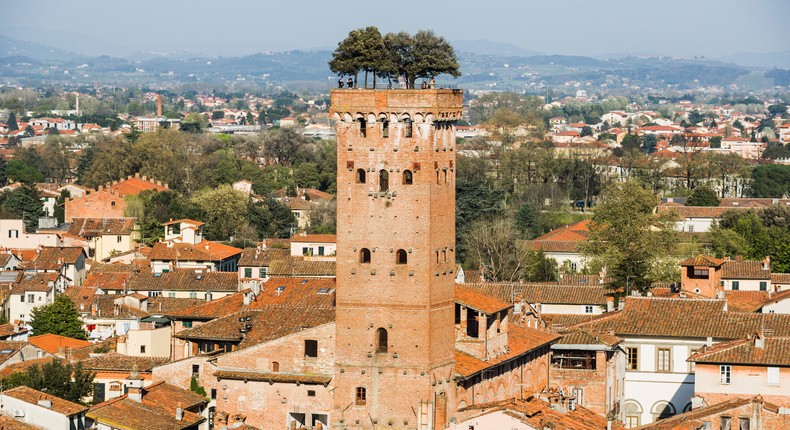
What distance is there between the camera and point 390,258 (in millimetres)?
40094

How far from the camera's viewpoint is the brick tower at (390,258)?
39781 millimetres

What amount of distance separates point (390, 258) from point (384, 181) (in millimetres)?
1535

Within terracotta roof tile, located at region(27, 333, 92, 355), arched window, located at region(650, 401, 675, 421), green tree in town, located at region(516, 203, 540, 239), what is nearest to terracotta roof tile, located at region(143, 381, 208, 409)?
terracotta roof tile, located at region(27, 333, 92, 355)

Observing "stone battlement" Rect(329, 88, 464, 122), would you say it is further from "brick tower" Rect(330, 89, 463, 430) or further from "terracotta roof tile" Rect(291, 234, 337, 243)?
"terracotta roof tile" Rect(291, 234, 337, 243)

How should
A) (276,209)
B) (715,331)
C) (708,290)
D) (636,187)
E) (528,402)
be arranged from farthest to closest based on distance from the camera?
(276,209) < (636,187) < (708,290) < (715,331) < (528,402)

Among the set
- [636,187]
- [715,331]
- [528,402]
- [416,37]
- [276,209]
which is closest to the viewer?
[528,402]

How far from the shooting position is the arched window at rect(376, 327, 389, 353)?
40.2m

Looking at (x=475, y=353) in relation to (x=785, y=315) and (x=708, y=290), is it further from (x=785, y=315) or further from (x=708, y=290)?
(x=708, y=290)

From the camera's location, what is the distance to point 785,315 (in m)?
49.3

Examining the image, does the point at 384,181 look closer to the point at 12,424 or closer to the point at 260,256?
the point at 12,424

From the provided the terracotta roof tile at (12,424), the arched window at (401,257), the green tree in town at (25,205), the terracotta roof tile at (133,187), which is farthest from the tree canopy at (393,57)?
the terracotta roof tile at (133,187)

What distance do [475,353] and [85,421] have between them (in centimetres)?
819

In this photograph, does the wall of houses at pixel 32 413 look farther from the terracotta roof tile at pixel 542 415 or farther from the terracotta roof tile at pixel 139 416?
the terracotta roof tile at pixel 542 415

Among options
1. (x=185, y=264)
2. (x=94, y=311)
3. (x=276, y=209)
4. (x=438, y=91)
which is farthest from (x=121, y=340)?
(x=276, y=209)
